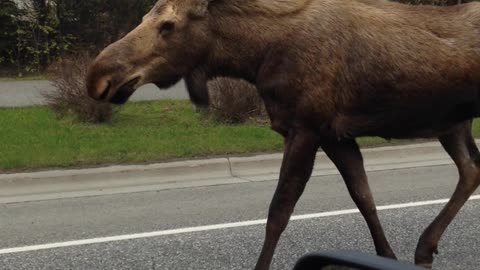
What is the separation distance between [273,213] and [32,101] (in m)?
11.2

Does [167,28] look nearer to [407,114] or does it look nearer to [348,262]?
[407,114]

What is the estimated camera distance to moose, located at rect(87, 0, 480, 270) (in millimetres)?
3977

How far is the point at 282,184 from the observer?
4145mm

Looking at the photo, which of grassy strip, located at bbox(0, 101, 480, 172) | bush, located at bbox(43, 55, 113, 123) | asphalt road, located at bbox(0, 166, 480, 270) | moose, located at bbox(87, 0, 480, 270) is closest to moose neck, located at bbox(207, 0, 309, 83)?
moose, located at bbox(87, 0, 480, 270)

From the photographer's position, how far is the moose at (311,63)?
3.98 m

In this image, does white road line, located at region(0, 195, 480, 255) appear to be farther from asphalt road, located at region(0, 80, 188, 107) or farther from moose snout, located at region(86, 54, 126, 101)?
asphalt road, located at region(0, 80, 188, 107)

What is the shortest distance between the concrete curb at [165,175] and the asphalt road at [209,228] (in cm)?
34

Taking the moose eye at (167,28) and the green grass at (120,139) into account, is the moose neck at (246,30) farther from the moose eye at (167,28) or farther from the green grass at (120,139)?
the green grass at (120,139)

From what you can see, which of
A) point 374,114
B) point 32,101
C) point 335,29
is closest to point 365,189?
point 374,114

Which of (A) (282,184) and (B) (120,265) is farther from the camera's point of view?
(B) (120,265)

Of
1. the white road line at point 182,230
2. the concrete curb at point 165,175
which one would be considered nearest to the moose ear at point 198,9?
the white road line at point 182,230

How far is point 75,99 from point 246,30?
7808 millimetres

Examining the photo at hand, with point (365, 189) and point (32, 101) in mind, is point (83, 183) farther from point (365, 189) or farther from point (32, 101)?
point (32, 101)

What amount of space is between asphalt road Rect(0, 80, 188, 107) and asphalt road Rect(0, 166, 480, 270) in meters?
5.71
